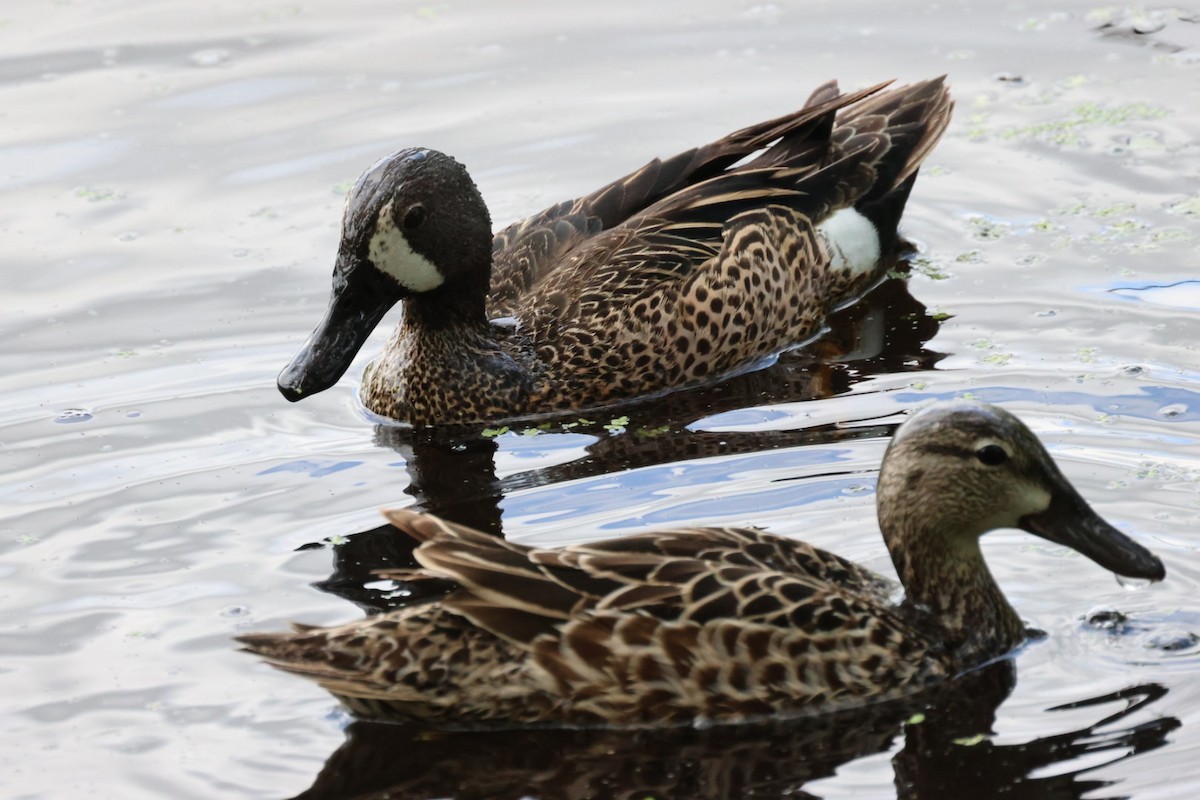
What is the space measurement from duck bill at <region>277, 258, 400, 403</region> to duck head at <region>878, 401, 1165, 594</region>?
3.56 metres

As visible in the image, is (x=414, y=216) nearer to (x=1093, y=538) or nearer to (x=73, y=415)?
(x=73, y=415)

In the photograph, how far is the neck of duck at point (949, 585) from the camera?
24.7 ft

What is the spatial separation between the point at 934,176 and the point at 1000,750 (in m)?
6.23

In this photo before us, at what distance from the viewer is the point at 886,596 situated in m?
7.66

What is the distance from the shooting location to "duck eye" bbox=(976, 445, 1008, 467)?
7375 millimetres

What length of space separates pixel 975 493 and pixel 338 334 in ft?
12.8

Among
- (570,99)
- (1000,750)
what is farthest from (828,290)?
(1000,750)

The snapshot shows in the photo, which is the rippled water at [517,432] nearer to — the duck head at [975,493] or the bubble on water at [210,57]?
the bubble on water at [210,57]

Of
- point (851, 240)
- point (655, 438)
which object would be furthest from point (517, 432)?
point (851, 240)

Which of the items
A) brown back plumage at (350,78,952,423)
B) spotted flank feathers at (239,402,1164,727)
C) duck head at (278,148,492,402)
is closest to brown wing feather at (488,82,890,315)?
brown back plumage at (350,78,952,423)

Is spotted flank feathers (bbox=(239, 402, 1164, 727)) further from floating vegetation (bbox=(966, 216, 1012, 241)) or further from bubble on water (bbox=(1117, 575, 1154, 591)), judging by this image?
floating vegetation (bbox=(966, 216, 1012, 241))

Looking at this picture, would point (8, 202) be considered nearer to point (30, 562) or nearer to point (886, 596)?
point (30, 562)

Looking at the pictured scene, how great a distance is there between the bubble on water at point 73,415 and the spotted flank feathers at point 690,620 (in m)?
3.45

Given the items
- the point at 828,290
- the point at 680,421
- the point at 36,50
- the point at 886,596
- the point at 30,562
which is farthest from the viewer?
the point at 36,50
